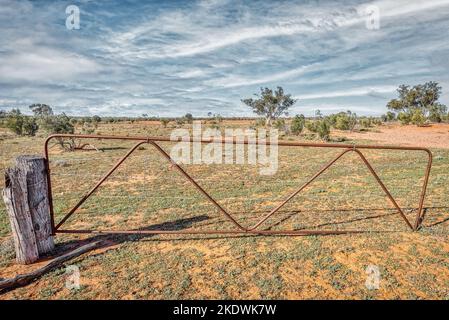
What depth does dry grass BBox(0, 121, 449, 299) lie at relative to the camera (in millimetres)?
3779

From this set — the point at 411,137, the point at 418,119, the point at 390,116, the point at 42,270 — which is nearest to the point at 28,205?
the point at 42,270

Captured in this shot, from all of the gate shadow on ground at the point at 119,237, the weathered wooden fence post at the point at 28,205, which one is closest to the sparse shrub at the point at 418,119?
the gate shadow on ground at the point at 119,237

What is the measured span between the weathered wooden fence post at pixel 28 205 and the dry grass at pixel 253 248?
34 cm

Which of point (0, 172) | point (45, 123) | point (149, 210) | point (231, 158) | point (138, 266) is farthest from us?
point (45, 123)

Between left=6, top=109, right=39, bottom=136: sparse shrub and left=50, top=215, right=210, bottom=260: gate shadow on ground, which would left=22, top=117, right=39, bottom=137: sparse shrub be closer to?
left=6, top=109, right=39, bottom=136: sparse shrub

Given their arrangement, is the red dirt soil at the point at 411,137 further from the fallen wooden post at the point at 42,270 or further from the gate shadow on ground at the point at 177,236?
the fallen wooden post at the point at 42,270

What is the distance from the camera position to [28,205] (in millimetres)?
4098

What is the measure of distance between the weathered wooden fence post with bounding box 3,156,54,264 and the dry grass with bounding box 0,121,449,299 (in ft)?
1.13

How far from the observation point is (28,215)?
4.12m

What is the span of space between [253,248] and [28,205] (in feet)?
11.9
